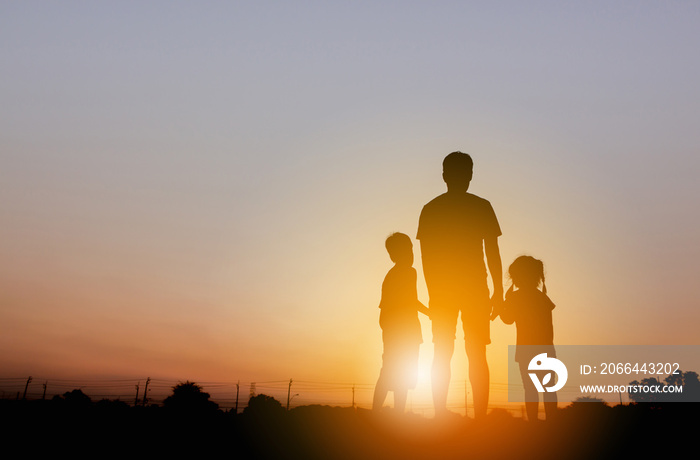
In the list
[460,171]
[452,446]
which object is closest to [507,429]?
[452,446]

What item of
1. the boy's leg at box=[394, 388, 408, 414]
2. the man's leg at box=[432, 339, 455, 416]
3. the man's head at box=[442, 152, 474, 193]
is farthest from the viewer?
the boy's leg at box=[394, 388, 408, 414]

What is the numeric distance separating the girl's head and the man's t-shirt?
1.97 metres

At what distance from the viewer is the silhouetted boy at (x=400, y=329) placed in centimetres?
830

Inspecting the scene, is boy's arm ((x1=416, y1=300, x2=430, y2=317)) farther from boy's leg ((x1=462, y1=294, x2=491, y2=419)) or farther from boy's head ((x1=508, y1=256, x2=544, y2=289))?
boy's head ((x1=508, y1=256, x2=544, y2=289))

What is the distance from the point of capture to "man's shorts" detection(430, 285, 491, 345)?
6930 mm

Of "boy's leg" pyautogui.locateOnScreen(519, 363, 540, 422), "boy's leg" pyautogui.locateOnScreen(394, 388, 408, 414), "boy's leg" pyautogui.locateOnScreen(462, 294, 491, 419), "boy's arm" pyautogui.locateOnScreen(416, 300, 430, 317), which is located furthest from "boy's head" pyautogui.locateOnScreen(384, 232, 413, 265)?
"boy's leg" pyautogui.locateOnScreen(519, 363, 540, 422)

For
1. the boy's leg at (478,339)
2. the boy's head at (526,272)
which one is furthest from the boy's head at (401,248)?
the boy's head at (526,272)

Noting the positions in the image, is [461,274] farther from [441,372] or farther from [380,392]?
[380,392]

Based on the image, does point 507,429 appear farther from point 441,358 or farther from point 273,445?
point 273,445

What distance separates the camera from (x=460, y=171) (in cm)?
737

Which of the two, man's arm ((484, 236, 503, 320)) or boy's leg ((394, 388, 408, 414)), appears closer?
man's arm ((484, 236, 503, 320))

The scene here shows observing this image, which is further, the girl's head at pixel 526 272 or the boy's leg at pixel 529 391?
the girl's head at pixel 526 272

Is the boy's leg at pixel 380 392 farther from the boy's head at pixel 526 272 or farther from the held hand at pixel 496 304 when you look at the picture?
the boy's head at pixel 526 272

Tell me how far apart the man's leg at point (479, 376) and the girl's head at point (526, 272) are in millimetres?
2289
